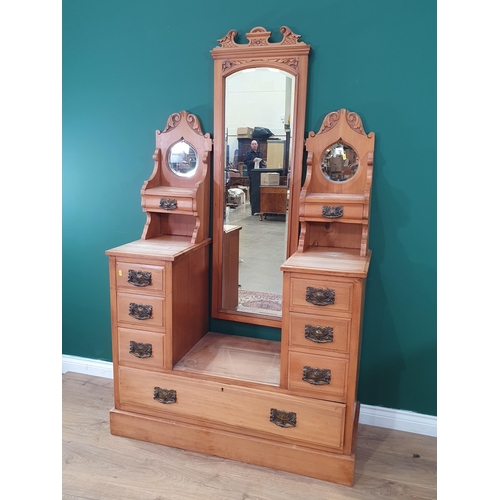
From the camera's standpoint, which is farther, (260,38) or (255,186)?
(255,186)

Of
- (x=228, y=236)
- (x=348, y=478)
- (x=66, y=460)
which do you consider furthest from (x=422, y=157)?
(x=66, y=460)

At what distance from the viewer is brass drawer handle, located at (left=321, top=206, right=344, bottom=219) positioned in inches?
79.7

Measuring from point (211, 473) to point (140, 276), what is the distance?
930mm

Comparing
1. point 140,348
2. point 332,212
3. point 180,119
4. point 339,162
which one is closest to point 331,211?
point 332,212

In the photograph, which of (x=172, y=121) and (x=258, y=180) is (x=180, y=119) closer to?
(x=172, y=121)

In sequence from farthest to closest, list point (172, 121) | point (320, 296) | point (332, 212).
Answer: point (172, 121) < point (332, 212) < point (320, 296)

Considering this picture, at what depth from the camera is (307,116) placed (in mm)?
2168

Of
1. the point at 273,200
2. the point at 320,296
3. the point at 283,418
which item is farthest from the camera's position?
the point at 273,200

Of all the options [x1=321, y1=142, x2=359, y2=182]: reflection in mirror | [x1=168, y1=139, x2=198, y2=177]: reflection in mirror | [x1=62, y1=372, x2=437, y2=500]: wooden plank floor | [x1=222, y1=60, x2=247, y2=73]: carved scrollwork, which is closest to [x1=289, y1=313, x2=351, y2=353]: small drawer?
[x1=62, y1=372, x2=437, y2=500]: wooden plank floor

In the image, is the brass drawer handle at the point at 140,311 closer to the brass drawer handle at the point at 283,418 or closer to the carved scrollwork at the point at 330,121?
the brass drawer handle at the point at 283,418

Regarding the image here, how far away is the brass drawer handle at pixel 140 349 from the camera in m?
2.07

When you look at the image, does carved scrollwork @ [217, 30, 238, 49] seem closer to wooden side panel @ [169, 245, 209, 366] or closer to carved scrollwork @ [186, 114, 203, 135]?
carved scrollwork @ [186, 114, 203, 135]

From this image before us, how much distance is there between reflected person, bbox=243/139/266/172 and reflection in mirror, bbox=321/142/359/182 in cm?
31

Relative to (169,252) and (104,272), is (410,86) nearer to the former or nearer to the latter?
(169,252)
